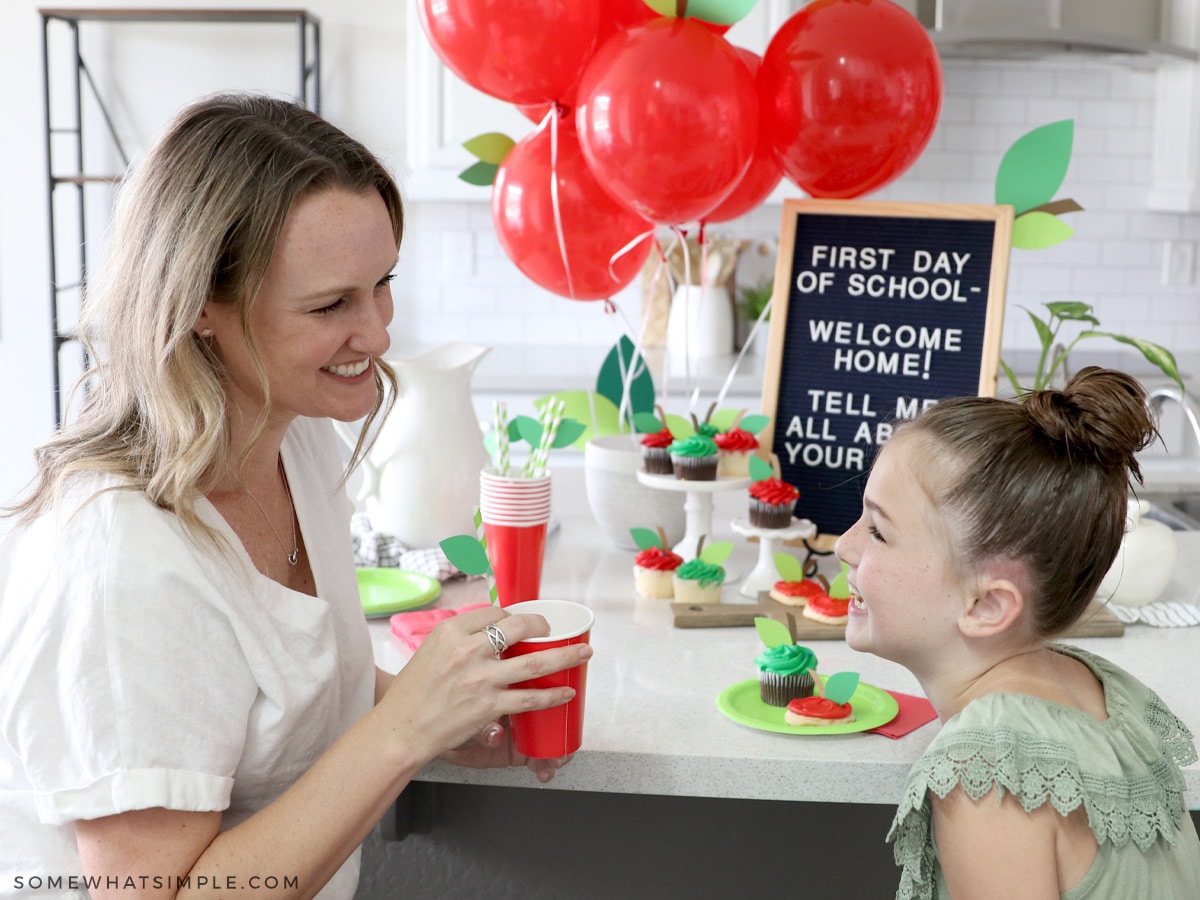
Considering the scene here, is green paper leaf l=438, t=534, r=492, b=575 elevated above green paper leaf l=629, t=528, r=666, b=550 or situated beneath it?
elevated above

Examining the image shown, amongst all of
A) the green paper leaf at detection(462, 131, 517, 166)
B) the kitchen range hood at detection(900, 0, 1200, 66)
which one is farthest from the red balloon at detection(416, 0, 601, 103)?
the kitchen range hood at detection(900, 0, 1200, 66)

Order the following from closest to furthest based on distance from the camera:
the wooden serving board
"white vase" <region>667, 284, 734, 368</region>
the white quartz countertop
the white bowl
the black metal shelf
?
the white quartz countertop < the wooden serving board < the white bowl < the black metal shelf < "white vase" <region>667, 284, 734, 368</region>

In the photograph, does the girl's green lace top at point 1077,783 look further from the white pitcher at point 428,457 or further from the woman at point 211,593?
the white pitcher at point 428,457

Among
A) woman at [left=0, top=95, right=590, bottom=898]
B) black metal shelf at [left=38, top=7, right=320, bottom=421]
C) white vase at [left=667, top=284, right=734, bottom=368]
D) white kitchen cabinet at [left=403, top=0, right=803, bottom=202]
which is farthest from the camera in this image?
white vase at [left=667, top=284, right=734, bottom=368]

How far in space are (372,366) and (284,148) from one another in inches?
9.1

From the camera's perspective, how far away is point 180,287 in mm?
1030

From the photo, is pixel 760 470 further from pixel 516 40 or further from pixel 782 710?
pixel 516 40

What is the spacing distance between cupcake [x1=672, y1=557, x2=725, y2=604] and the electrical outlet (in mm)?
3121

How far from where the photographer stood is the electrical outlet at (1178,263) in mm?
4055

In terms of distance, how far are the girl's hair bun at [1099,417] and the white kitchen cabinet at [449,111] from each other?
2629 mm

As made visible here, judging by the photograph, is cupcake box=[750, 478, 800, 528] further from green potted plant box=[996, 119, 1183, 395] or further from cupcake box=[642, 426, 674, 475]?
green potted plant box=[996, 119, 1183, 395]

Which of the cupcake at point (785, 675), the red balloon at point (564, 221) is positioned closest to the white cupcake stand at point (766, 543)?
the cupcake at point (785, 675)

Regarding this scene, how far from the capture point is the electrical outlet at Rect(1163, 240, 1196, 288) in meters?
4.05

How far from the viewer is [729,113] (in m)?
1.55
